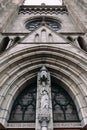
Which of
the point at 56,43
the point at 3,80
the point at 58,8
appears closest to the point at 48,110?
the point at 3,80

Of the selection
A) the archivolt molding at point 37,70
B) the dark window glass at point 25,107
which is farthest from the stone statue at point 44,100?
the archivolt molding at point 37,70

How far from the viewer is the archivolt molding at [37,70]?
26.7ft

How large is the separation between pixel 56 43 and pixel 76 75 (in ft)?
7.47

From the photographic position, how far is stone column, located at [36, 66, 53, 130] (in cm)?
690

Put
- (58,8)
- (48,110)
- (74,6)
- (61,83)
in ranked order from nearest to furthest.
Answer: (48,110)
(61,83)
(74,6)
(58,8)

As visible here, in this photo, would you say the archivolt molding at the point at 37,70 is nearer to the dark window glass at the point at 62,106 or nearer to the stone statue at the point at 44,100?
the dark window glass at the point at 62,106

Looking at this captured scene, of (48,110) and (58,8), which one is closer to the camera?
(48,110)

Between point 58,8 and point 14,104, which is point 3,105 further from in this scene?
point 58,8

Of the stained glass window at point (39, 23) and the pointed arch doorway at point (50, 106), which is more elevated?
the stained glass window at point (39, 23)

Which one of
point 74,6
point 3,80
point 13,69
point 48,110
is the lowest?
point 48,110

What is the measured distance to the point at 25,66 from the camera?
938cm

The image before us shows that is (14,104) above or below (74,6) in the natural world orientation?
below

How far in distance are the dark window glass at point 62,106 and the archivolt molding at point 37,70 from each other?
351mm

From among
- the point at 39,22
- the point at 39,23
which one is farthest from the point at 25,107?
the point at 39,22
